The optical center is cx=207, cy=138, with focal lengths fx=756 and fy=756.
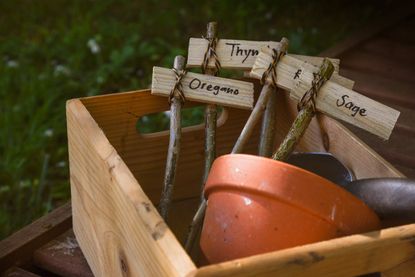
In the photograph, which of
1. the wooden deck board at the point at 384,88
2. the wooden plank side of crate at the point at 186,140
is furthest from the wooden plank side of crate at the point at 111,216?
the wooden deck board at the point at 384,88

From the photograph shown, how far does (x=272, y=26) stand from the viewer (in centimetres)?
328

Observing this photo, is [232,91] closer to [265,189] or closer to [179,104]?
[179,104]

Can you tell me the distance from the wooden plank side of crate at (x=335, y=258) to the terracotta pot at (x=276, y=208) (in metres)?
0.07

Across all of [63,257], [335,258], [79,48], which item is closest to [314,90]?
[335,258]

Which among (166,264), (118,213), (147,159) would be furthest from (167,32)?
(166,264)

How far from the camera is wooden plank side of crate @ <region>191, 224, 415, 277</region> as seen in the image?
3.25ft

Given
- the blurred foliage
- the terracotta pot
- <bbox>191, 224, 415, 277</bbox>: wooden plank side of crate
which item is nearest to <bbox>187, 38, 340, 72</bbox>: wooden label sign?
the terracotta pot

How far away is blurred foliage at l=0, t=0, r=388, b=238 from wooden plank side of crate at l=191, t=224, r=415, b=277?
49.3 inches

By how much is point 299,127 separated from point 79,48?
179 cm

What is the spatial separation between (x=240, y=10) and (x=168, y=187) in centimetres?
196

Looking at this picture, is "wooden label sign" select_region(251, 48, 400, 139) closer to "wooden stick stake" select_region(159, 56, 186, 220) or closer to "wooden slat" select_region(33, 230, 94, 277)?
"wooden stick stake" select_region(159, 56, 186, 220)

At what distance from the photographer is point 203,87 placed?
149 centimetres

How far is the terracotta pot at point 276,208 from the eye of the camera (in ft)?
3.64

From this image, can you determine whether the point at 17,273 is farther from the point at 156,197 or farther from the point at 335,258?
the point at 335,258
